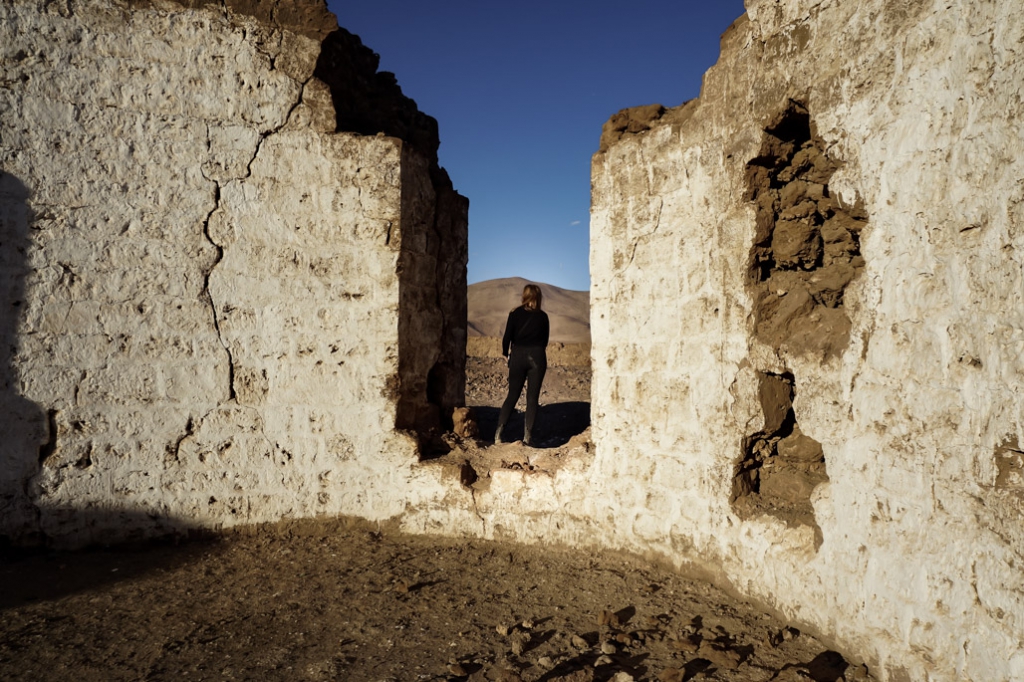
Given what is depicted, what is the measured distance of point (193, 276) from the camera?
4.07 m

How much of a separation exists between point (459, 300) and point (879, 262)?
2.97 metres

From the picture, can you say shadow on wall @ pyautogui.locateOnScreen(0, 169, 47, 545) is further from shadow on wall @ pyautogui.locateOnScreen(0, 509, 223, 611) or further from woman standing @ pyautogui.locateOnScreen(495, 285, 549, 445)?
woman standing @ pyautogui.locateOnScreen(495, 285, 549, 445)

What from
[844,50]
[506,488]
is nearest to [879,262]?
[844,50]

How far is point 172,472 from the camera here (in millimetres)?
4027

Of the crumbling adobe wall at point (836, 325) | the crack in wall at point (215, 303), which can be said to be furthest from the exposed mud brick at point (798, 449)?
the crack in wall at point (215, 303)

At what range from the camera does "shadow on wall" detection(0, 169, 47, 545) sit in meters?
3.84

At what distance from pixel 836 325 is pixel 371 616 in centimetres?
247

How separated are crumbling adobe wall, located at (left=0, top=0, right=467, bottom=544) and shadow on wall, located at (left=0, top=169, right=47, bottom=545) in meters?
0.01

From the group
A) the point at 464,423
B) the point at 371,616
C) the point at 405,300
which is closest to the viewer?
the point at 371,616

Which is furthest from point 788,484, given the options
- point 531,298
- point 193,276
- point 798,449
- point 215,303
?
point 193,276

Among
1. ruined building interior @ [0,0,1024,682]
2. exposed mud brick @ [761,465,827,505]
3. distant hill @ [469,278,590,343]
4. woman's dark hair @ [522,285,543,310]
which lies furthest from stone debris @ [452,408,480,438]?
distant hill @ [469,278,590,343]

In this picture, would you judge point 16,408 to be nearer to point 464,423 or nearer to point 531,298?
point 464,423

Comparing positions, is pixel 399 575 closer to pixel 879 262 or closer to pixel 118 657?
pixel 118 657

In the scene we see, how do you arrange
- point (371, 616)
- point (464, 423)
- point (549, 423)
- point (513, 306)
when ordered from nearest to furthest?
point (371, 616), point (464, 423), point (549, 423), point (513, 306)
